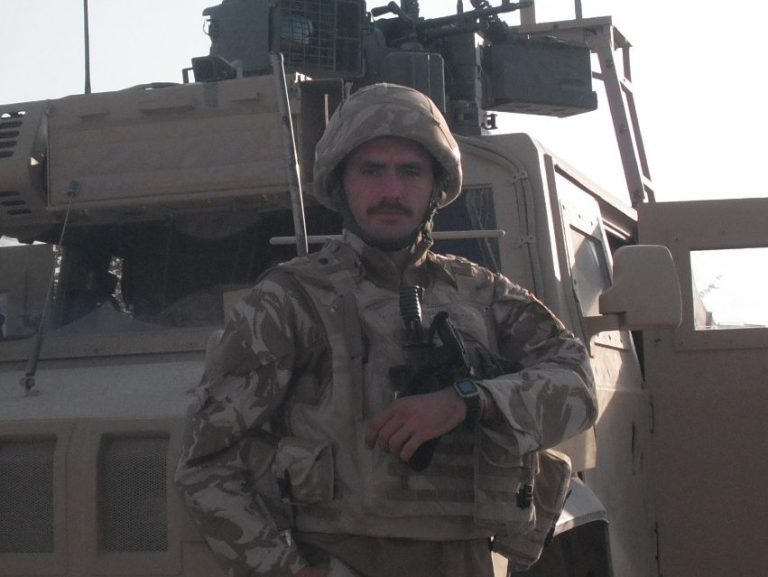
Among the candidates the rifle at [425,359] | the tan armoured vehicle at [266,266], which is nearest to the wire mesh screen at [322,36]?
the tan armoured vehicle at [266,266]

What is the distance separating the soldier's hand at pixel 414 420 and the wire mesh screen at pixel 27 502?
3.14ft

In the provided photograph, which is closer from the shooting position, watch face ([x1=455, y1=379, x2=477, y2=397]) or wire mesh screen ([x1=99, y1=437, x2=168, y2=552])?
watch face ([x1=455, y1=379, x2=477, y2=397])

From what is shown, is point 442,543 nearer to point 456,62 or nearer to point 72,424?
point 72,424

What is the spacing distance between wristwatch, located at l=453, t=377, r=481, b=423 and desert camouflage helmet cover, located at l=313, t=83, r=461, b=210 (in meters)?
0.54

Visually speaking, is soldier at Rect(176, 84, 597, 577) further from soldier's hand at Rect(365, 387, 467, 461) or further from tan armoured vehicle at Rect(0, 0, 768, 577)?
tan armoured vehicle at Rect(0, 0, 768, 577)

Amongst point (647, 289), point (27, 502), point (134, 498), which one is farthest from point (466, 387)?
point (647, 289)

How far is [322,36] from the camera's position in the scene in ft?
15.4

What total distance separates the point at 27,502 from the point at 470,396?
1.14 meters

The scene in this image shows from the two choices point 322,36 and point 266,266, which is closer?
point 266,266

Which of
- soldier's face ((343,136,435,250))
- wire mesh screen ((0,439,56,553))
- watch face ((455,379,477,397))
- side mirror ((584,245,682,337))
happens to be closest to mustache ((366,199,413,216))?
soldier's face ((343,136,435,250))

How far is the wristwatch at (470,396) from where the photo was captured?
2318 mm

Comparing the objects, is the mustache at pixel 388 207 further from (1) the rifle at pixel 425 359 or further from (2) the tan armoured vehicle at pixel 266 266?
(2) the tan armoured vehicle at pixel 266 266

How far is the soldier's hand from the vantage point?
2.27 m

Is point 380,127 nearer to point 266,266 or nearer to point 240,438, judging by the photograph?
point 240,438
